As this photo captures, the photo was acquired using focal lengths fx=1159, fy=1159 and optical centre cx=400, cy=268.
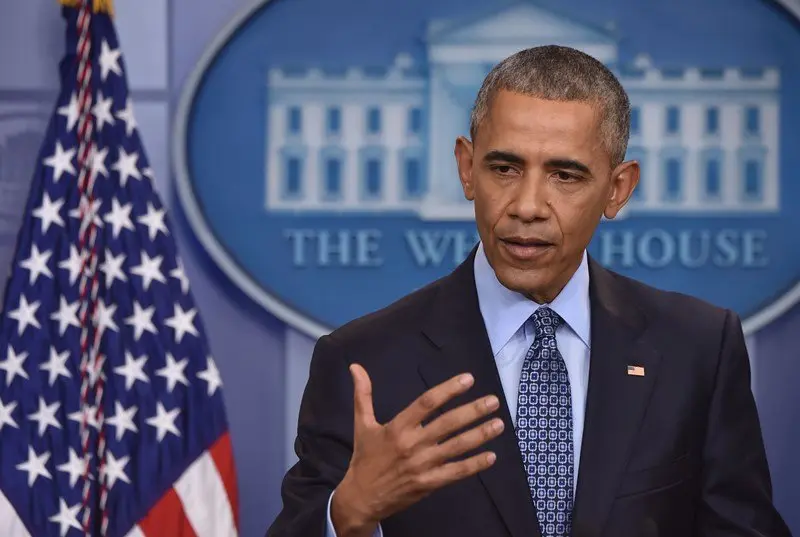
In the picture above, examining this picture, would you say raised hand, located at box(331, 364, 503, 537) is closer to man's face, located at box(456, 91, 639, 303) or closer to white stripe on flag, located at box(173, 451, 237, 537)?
man's face, located at box(456, 91, 639, 303)

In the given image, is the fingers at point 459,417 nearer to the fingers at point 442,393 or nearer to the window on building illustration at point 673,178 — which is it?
the fingers at point 442,393

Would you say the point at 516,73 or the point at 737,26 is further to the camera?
the point at 737,26

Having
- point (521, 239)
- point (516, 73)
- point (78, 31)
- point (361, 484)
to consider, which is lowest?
point (361, 484)

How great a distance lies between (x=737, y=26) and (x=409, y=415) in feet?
6.89

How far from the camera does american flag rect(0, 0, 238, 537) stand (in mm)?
2850

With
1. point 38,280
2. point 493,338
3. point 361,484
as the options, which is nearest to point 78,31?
point 38,280

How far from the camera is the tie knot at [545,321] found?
5.74 feet

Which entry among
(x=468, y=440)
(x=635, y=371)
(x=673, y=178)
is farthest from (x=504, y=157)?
(x=673, y=178)

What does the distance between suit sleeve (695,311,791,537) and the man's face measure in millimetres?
320

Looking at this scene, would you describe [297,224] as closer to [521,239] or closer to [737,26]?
[737,26]

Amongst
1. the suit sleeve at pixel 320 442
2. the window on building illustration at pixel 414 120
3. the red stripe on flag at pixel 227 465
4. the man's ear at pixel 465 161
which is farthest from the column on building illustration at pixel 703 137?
the suit sleeve at pixel 320 442

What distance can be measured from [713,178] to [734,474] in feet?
5.15

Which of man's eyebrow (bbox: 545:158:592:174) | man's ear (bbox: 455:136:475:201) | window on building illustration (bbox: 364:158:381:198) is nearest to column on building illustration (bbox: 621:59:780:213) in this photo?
window on building illustration (bbox: 364:158:381:198)

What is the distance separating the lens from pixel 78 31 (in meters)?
2.97
